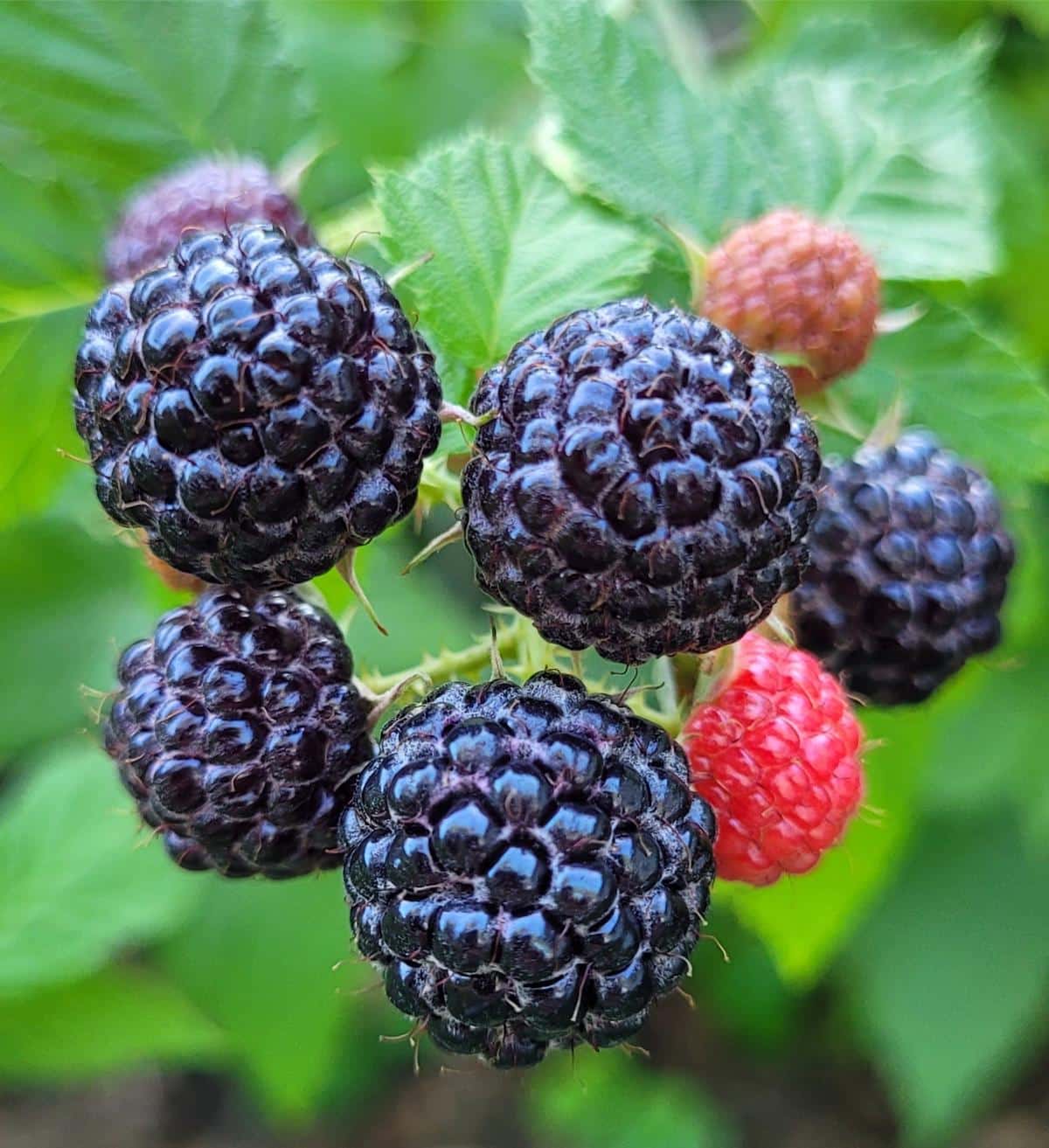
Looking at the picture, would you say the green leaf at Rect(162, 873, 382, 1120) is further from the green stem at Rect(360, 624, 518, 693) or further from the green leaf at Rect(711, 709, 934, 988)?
the green stem at Rect(360, 624, 518, 693)

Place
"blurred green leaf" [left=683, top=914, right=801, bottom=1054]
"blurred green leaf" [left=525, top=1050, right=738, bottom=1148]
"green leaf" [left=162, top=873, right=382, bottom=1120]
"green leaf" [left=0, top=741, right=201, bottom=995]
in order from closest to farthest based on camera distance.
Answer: "green leaf" [left=0, top=741, right=201, bottom=995]
"green leaf" [left=162, top=873, right=382, bottom=1120]
"blurred green leaf" [left=683, top=914, right=801, bottom=1054]
"blurred green leaf" [left=525, top=1050, right=738, bottom=1148]

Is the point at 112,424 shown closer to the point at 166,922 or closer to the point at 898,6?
the point at 166,922

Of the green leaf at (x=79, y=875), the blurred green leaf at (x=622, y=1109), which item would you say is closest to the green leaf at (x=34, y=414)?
the green leaf at (x=79, y=875)

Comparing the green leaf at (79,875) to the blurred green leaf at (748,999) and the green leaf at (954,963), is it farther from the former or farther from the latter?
the green leaf at (954,963)

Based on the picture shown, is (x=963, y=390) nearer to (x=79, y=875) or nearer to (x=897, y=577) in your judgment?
(x=897, y=577)

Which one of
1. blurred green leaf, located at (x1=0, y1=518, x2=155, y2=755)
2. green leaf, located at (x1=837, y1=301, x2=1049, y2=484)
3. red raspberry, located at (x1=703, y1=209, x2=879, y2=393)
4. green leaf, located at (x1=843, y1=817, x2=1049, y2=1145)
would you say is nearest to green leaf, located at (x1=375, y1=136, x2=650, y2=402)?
A: red raspberry, located at (x1=703, y1=209, x2=879, y2=393)

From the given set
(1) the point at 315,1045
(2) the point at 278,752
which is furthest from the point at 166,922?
(2) the point at 278,752
